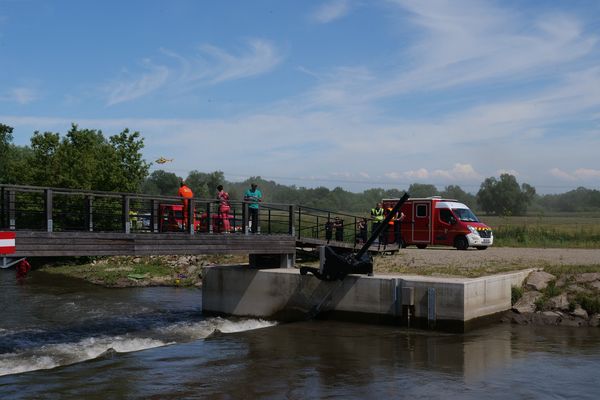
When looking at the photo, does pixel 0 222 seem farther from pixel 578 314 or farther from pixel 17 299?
pixel 578 314

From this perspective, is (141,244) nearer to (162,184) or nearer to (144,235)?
(144,235)

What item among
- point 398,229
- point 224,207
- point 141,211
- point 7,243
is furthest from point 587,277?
point 7,243

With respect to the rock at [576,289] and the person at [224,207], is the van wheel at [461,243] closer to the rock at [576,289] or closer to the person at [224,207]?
the rock at [576,289]

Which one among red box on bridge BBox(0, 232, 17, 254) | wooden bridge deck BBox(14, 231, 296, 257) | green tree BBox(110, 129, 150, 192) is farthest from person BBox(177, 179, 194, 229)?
green tree BBox(110, 129, 150, 192)

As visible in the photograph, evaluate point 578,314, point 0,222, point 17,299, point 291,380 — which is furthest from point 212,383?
point 17,299

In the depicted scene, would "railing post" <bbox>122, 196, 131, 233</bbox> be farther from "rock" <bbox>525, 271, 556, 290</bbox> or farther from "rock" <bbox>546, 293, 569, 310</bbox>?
"rock" <bbox>546, 293, 569, 310</bbox>

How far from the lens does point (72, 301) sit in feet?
91.0

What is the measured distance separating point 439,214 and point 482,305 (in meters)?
11.6

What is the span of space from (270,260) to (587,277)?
10497mm

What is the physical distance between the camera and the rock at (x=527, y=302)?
1990 cm

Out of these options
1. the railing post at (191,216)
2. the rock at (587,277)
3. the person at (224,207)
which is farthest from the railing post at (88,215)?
the rock at (587,277)

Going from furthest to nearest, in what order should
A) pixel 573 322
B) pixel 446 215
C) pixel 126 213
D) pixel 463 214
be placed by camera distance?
1. pixel 463 214
2. pixel 446 215
3. pixel 573 322
4. pixel 126 213

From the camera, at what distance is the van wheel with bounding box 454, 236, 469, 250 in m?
29.4

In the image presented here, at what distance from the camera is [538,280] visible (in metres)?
21.0
